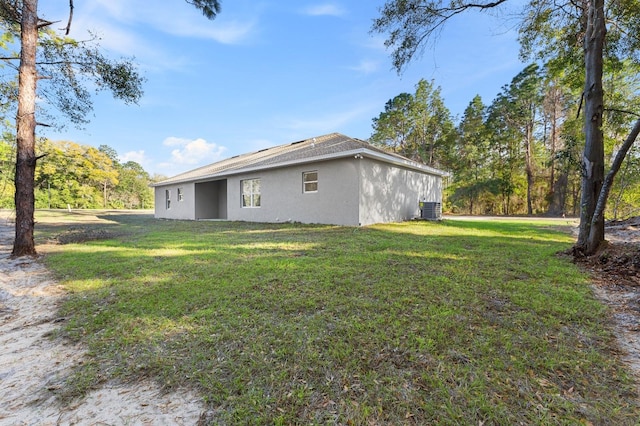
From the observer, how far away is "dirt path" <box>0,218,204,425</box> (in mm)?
1533

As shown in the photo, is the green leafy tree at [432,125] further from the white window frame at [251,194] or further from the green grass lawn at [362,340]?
the green grass lawn at [362,340]

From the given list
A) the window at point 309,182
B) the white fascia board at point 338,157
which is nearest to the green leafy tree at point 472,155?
the white fascia board at point 338,157

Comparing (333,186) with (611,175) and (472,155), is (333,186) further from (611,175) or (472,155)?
(472,155)

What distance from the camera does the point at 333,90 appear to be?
1467 centimetres

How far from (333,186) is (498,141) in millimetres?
20271

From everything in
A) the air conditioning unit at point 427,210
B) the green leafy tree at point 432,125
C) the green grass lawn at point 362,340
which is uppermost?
the green leafy tree at point 432,125

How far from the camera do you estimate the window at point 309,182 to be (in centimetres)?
1040

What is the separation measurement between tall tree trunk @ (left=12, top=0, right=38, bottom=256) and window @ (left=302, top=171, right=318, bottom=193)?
7.35 m

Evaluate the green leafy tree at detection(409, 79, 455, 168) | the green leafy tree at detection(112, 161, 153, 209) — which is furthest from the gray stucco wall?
the green leafy tree at detection(112, 161, 153, 209)

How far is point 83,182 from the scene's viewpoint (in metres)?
31.4

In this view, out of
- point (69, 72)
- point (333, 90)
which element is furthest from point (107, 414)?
point (333, 90)

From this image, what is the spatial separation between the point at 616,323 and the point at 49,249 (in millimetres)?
10262

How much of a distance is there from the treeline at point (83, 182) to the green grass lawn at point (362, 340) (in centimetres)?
2856

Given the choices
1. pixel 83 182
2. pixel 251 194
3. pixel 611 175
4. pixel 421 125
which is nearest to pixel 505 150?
pixel 421 125
